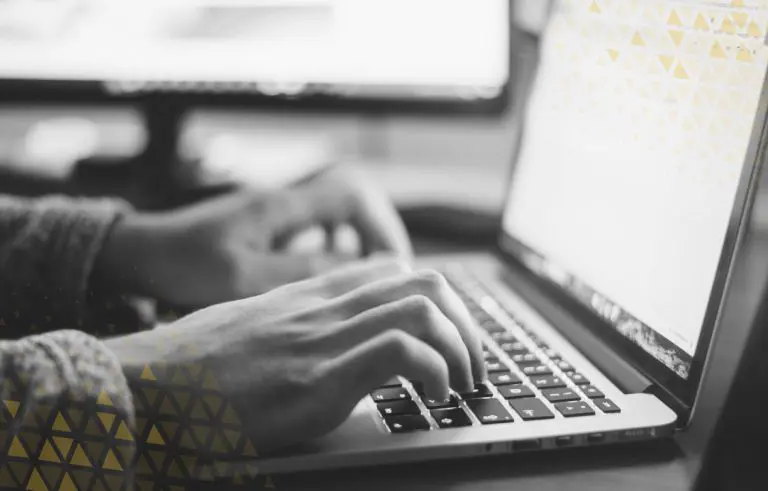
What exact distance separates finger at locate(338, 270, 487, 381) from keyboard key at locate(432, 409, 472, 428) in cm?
3

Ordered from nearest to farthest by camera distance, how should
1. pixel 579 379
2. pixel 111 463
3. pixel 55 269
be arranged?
pixel 111 463 < pixel 579 379 < pixel 55 269

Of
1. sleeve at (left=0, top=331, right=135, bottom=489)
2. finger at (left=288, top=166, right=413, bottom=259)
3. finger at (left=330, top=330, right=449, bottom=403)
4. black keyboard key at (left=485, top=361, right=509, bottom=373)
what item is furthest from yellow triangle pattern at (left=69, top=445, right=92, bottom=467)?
finger at (left=288, top=166, right=413, bottom=259)

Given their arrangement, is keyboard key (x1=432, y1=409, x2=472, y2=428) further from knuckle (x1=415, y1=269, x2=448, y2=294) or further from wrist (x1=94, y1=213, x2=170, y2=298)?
wrist (x1=94, y1=213, x2=170, y2=298)

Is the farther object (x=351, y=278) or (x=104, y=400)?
(x=351, y=278)

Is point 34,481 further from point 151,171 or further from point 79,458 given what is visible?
point 151,171

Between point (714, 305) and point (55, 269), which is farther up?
point (714, 305)

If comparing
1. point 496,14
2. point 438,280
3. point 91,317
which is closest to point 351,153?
point 496,14

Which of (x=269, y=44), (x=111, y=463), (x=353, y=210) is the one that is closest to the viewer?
(x=111, y=463)

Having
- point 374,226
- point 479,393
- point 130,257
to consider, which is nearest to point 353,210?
point 374,226

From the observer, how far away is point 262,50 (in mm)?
773

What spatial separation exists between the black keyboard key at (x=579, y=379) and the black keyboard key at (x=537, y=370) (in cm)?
1

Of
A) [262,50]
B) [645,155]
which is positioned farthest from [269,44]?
[645,155]

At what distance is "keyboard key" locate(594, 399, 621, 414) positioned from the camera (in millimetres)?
381

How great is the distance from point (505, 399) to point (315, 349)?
11cm
